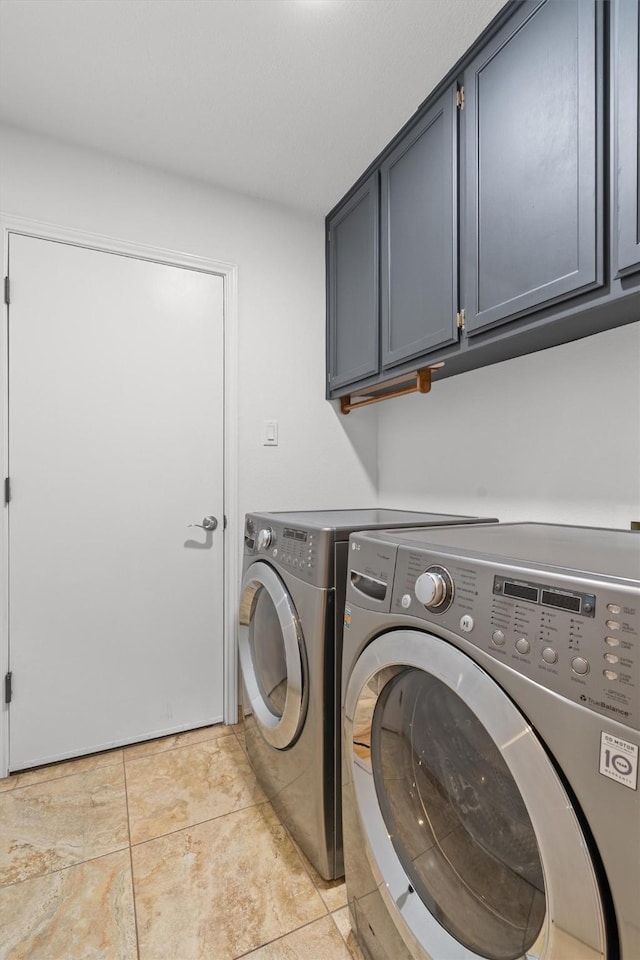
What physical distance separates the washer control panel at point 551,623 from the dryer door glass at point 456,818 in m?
0.18

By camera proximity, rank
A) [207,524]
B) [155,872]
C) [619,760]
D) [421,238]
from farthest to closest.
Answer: [207,524]
[421,238]
[155,872]
[619,760]

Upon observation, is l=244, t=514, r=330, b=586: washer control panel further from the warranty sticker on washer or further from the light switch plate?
the warranty sticker on washer

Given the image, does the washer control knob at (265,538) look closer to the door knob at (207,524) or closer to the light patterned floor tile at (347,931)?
the door knob at (207,524)

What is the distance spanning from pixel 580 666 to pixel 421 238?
1506mm

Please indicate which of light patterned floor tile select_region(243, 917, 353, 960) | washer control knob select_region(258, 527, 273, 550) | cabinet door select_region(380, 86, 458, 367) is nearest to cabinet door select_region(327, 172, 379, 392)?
cabinet door select_region(380, 86, 458, 367)

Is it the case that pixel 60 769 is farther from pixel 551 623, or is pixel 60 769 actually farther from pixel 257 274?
pixel 257 274

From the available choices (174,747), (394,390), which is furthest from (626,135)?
(174,747)

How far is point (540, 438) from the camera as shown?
160 cm

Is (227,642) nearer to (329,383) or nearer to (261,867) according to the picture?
(261,867)

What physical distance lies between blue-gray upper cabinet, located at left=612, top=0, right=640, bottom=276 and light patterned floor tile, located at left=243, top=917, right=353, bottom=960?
168cm

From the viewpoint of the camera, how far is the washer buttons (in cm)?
59

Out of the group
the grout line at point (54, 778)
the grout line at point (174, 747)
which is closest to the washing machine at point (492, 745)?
the grout line at point (174, 747)

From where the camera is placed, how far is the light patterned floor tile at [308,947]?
1.08 metres

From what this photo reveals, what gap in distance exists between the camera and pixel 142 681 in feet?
6.55
